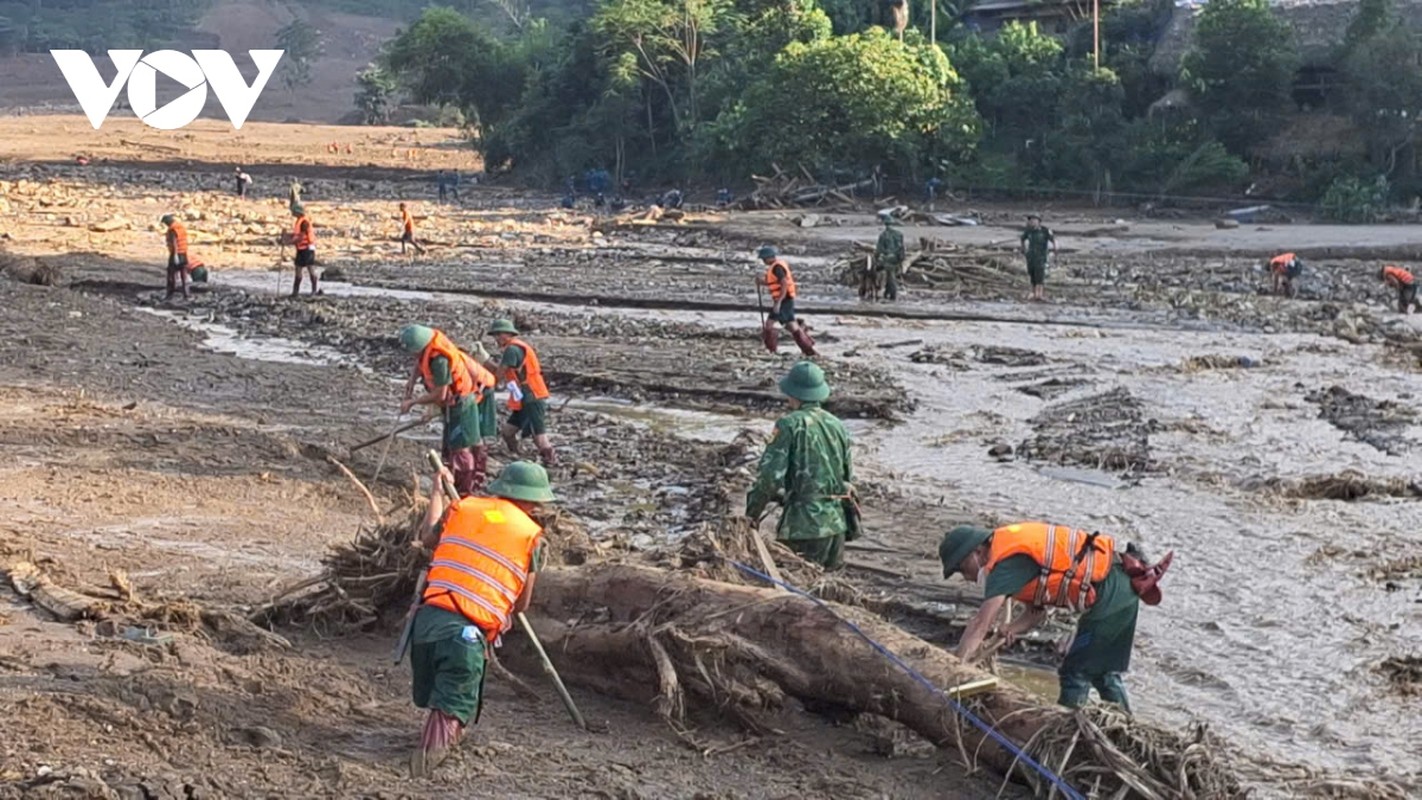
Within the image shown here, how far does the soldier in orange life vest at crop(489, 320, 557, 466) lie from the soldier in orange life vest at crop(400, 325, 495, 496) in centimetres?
78

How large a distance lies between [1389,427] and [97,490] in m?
11.5

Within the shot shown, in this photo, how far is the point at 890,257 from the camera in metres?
24.7

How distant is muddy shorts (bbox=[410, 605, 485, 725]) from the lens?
646cm

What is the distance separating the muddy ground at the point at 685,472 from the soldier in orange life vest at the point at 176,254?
421 millimetres

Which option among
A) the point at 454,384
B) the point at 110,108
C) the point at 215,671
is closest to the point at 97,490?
the point at 454,384

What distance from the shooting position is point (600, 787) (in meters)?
6.68

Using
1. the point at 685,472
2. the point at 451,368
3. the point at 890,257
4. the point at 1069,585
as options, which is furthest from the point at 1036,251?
the point at 1069,585

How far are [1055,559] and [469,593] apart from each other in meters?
2.42

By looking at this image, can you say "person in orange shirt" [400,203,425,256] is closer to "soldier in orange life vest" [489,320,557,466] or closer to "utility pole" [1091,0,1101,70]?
"soldier in orange life vest" [489,320,557,466]

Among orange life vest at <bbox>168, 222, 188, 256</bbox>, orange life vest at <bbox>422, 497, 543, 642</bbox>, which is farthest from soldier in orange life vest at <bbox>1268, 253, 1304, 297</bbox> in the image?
orange life vest at <bbox>422, 497, 543, 642</bbox>

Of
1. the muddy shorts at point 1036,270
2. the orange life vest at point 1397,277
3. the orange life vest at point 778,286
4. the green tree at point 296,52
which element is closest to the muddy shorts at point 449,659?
the orange life vest at point 778,286

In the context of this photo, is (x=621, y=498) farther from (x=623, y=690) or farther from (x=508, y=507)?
(x=508, y=507)

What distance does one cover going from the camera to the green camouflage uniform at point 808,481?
8.80 meters

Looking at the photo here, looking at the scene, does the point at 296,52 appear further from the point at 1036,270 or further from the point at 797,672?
the point at 797,672
